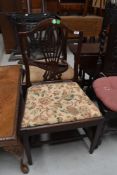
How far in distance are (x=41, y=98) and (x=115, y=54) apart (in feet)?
2.65

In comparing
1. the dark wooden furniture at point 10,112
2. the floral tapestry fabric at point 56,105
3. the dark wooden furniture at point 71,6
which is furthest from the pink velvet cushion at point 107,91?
the dark wooden furniture at point 71,6

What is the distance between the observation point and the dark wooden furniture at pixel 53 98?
122 centimetres

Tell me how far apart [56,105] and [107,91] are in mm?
458

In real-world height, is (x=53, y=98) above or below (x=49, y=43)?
below

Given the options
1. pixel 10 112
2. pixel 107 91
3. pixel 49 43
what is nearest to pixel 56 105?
pixel 10 112

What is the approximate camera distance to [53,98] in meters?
1.40

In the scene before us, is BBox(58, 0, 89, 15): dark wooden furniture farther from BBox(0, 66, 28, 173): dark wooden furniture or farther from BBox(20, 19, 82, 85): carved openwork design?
BBox(0, 66, 28, 173): dark wooden furniture

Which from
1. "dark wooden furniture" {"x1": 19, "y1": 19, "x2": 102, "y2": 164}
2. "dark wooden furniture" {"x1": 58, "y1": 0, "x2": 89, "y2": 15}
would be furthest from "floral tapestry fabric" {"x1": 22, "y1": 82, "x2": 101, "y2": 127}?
"dark wooden furniture" {"x1": 58, "y1": 0, "x2": 89, "y2": 15}

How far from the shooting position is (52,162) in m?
1.46

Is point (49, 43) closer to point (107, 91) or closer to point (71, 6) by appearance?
point (107, 91)

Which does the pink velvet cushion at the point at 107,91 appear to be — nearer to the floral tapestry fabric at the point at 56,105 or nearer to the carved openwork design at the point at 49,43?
the floral tapestry fabric at the point at 56,105

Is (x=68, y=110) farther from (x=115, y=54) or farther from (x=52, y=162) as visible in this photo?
(x=115, y=54)

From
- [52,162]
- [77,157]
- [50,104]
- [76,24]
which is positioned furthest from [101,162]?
[76,24]

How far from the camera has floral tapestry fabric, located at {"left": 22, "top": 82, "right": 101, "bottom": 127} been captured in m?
1.22
